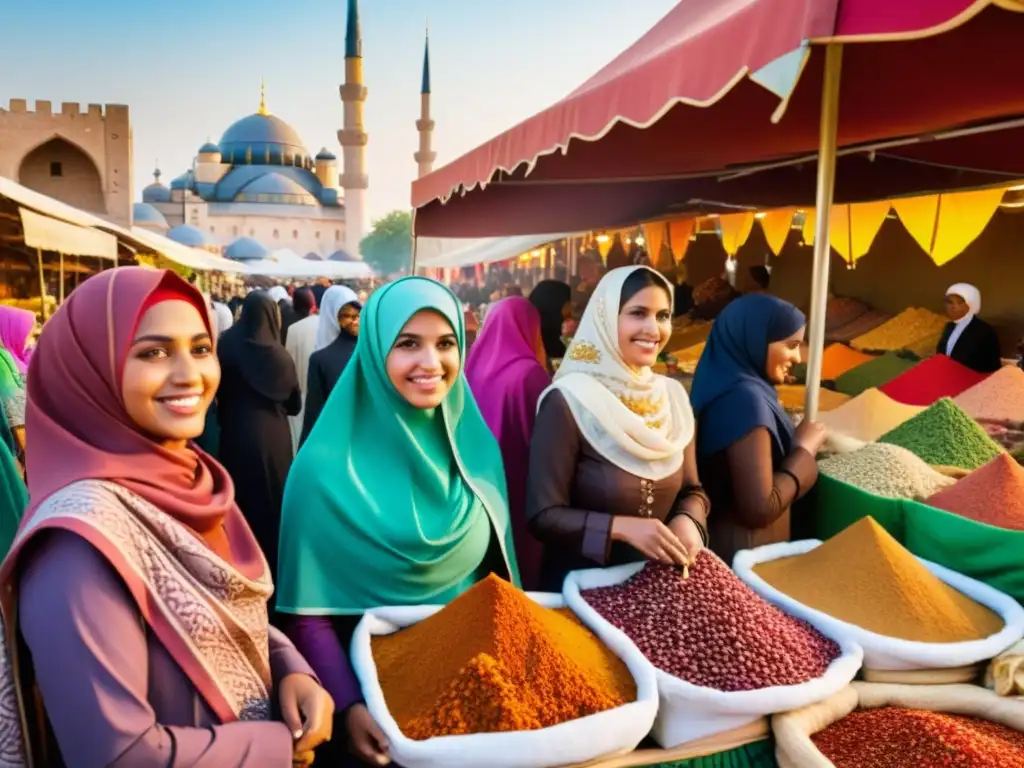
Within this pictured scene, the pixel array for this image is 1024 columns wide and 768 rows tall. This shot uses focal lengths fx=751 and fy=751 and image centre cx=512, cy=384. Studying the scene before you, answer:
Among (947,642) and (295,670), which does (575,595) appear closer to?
(295,670)

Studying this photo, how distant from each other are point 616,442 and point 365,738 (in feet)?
2.64

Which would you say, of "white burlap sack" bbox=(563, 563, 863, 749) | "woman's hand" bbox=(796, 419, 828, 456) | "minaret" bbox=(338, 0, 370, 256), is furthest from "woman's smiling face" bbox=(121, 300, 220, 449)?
"minaret" bbox=(338, 0, 370, 256)

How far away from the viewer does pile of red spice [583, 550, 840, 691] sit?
1.23 meters

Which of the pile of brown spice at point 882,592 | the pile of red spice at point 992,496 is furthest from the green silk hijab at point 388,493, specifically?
the pile of red spice at point 992,496

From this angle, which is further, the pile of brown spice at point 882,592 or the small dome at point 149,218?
the small dome at point 149,218

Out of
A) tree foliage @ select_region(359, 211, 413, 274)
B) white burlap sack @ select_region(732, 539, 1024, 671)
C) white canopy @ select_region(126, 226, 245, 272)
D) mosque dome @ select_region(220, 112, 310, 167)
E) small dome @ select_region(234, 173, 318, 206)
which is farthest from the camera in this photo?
tree foliage @ select_region(359, 211, 413, 274)

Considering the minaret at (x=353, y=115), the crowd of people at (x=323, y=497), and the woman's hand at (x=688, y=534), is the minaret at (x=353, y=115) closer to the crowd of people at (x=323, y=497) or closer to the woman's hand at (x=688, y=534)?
the crowd of people at (x=323, y=497)

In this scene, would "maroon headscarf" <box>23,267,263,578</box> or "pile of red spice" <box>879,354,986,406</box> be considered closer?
"maroon headscarf" <box>23,267,263,578</box>

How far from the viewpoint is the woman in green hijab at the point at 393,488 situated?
1.43 meters

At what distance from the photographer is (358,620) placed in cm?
147

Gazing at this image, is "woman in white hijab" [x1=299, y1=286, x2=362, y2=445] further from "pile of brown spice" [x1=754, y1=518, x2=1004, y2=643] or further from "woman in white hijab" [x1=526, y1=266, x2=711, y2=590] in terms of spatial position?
"pile of brown spice" [x1=754, y1=518, x2=1004, y2=643]

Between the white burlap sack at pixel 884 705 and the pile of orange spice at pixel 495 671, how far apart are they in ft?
0.84

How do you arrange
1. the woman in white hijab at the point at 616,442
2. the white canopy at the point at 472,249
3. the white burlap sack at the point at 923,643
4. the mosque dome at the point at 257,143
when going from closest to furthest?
the white burlap sack at the point at 923,643, the woman in white hijab at the point at 616,442, the white canopy at the point at 472,249, the mosque dome at the point at 257,143

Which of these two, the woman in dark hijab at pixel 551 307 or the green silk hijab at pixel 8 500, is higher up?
the woman in dark hijab at pixel 551 307
